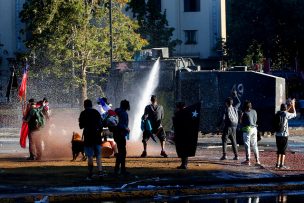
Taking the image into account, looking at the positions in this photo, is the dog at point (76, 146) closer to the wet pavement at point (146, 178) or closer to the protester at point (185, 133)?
the wet pavement at point (146, 178)

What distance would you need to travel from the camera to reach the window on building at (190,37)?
7188 cm

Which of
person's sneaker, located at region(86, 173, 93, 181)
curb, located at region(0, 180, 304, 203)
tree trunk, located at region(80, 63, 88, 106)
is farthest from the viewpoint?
tree trunk, located at region(80, 63, 88, 106)

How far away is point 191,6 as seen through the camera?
236 feet

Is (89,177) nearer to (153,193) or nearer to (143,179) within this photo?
(143,179)

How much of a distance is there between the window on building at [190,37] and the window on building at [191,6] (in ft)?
6.06

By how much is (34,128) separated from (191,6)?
50.6m

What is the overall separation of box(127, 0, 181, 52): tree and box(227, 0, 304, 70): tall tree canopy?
17.3ft

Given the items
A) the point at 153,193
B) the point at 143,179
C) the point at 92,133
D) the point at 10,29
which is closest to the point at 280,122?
the point at 143,179

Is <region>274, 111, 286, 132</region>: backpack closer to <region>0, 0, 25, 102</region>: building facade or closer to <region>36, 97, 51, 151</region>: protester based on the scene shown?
<region>36, 97, 51, 151</region>: protester

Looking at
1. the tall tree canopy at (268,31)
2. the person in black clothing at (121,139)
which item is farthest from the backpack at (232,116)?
the tall tree canopy at (268,31)

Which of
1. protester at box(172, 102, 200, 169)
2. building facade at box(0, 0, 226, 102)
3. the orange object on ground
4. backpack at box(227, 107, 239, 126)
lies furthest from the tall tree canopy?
protester at box(172, 102, 200, 169)

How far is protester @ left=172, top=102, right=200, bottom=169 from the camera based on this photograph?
20234 millimetres

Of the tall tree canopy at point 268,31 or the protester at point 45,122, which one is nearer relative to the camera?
the protester at point 45,122

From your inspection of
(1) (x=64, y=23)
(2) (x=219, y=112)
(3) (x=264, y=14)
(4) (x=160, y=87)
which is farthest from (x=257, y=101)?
(3) (x=264, y=14)
